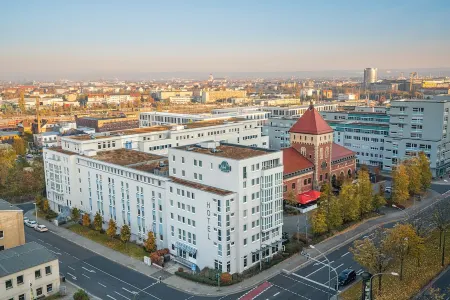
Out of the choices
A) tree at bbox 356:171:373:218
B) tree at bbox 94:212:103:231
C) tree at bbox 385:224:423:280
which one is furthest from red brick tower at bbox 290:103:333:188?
tree at bbox 94:212:103:231

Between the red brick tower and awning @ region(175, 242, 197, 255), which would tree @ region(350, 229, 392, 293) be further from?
the red brick tower

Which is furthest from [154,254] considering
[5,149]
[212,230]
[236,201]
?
[5,149]

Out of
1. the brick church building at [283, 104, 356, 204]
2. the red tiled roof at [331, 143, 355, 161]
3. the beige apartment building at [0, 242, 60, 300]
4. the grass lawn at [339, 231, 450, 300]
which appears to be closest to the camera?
the beige apartment building at [0, 242, 60, 300]

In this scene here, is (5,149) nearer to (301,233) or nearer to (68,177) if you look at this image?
(68,177)

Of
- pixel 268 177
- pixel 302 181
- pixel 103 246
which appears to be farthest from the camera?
pixel 302 181

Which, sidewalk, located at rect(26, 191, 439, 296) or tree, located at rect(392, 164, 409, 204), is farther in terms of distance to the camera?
tree, located at rect(392, 164, 409, 204)

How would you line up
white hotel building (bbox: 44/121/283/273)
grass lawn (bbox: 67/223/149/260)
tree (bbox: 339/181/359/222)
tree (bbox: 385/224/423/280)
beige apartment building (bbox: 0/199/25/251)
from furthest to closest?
1. tree (bbox: 339/181/359/222)
2. grass lawn (bbox: 67/223/149/260)
3. beige apartment building (bbox: 0/199/25/251)
4. white hotel building (bbox: 44/121/283/273)
5. tree (bbox: 385/224/423/280)
